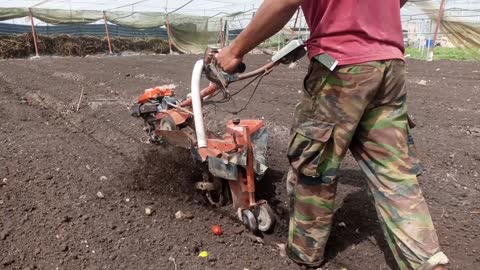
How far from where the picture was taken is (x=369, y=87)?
2.07 metres

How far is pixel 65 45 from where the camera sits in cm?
2042

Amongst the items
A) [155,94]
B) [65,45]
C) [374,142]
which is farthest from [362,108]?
[65,45]

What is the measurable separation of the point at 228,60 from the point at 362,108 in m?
0.69

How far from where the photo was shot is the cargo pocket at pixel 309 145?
7.18 feet

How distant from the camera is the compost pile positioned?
1886 centimetres

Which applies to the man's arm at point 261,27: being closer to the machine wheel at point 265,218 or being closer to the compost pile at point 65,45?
the machine wheel at point 265,218

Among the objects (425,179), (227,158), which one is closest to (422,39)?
(425,179)

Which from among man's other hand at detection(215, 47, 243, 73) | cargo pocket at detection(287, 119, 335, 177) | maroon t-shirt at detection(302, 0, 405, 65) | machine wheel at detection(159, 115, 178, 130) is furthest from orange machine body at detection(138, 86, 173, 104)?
maroon t-shirt at detection(302, 0, 405, 65)

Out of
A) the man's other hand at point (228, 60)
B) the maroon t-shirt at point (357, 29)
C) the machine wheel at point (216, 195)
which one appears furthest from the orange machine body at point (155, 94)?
the maroon t-shirt at point (357, 29)

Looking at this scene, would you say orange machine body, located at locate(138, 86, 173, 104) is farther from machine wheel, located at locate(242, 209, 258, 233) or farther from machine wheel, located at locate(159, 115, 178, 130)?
machine wheel, located at locate(242, 209, 258, 233)

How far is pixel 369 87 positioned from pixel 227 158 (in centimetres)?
105

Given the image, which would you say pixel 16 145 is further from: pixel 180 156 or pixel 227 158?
pixel 227 158

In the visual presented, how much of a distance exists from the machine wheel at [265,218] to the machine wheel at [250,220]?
46 mm

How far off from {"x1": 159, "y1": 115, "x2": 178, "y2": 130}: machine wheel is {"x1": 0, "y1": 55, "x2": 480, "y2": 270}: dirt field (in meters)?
0.33
